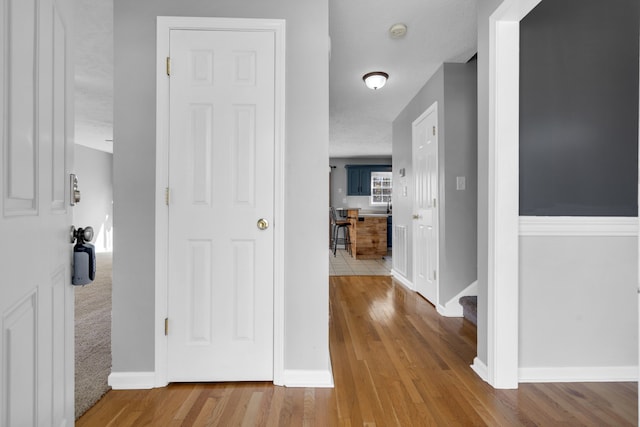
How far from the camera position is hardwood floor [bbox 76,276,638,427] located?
1635 millimetres

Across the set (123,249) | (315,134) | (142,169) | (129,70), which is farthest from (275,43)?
(123,249)

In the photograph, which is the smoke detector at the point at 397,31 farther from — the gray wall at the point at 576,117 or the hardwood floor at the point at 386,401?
the hardwood floor at the point at 386,401

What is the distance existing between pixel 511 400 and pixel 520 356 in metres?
0.28

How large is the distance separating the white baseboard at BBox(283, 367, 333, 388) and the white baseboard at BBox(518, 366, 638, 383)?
1.09 m

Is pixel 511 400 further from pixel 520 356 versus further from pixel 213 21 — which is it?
pixel 213 21

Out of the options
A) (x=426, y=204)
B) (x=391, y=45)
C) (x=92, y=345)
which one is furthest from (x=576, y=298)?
(x=92, y=345)

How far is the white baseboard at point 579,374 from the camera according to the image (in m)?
2.00

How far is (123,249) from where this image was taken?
1953 mm

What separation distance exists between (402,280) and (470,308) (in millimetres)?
1744

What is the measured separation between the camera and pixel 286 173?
1989mm

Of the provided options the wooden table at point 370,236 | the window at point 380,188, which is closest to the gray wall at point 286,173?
the wooden table at point 370,236

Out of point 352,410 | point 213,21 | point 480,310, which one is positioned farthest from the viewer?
point 480,310

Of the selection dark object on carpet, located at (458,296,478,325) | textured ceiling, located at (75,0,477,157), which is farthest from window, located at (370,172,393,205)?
dark object on carpet, located at (458,296,478,325)

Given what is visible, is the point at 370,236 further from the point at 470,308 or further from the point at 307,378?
the point at 307,378
